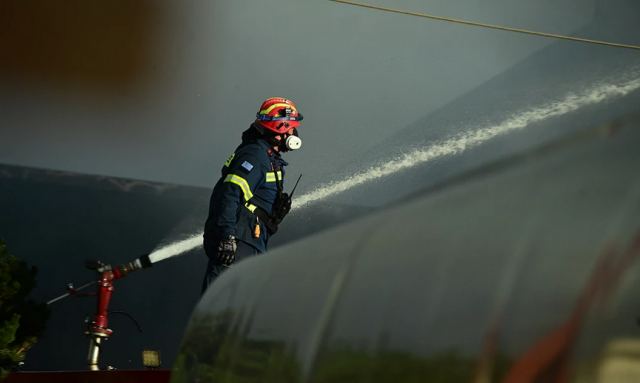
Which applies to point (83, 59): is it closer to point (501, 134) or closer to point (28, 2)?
point (28, 2)

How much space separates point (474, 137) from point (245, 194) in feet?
12.0

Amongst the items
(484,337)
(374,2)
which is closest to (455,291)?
(484,337)

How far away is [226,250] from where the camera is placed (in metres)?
3.69

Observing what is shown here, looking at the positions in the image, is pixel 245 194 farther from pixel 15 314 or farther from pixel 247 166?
pixel 15 314

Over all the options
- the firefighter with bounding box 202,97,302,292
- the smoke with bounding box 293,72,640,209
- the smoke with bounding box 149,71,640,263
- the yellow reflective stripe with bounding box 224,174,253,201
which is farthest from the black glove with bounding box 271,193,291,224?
the smoke with bounding box 293,72,640,209

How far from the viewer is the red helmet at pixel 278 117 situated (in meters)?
4.02

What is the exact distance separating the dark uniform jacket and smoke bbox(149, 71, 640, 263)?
239 cm

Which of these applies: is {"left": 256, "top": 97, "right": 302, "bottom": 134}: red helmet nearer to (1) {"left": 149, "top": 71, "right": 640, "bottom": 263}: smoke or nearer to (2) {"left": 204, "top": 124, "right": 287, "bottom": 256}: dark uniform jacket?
(2) {"left": 204, "top": 124, "right": 287, "bottom": 256}: dark uniform jacket

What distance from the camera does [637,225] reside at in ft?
2.24

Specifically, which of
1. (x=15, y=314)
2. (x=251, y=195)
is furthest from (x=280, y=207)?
(x=15, y=314)

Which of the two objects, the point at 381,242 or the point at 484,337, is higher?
the point at 381,242

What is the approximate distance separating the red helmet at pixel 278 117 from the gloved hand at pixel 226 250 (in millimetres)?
549

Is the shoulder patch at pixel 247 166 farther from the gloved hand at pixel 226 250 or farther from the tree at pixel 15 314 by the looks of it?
the tree at pixel 15 314

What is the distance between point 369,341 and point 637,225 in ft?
1.31
